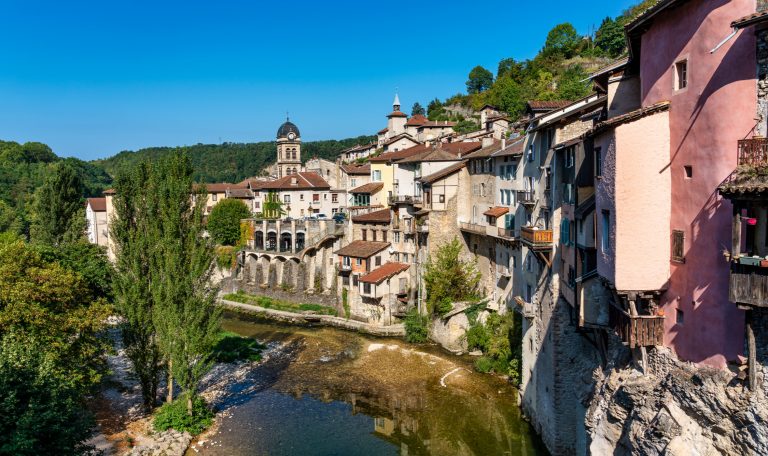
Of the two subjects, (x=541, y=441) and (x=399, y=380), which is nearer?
(x=541, y=441)

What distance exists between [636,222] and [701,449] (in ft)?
17.5

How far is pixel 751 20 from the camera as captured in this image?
10734 mm

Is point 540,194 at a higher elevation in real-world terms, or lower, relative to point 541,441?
higher

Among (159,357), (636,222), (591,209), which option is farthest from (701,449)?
(159,357)

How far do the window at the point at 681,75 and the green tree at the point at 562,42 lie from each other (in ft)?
313

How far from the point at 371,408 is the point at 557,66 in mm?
84256

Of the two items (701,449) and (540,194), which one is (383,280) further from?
(701,449)

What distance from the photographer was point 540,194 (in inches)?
1120

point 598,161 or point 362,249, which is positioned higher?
point 598,161

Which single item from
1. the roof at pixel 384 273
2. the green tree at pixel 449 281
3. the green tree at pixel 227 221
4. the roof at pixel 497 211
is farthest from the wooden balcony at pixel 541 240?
the green tree at pixel 227 221

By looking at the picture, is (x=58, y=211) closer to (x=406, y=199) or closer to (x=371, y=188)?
(x=371, y=188)

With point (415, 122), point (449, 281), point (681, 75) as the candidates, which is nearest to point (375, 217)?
point (449, 281)

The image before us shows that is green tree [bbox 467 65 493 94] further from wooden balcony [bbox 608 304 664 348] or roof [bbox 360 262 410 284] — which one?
wooden balcony [bbox 608 304 664 348]

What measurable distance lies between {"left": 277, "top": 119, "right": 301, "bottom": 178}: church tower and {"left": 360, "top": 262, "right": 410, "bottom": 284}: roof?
55.0 m
